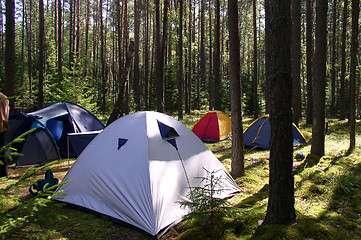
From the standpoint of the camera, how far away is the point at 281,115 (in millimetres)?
3018

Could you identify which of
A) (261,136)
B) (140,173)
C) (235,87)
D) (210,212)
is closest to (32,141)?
(140,173)

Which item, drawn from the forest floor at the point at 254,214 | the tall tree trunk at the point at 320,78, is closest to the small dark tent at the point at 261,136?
the tall tree trunk at the point at 320,78

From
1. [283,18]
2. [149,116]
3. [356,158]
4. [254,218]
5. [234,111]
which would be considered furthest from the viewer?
[356,158]

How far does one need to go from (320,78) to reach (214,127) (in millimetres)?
4888

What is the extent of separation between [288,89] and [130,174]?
2.79 metres

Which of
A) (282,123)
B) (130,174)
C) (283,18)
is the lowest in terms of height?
(130,174)

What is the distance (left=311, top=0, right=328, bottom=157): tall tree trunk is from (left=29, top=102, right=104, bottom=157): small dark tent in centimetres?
732

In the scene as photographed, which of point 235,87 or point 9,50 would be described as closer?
point 235,87

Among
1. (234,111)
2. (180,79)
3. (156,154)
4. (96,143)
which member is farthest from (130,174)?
(180,79)

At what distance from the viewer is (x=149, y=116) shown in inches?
195

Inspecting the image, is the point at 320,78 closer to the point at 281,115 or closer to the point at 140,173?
the point at 281,115

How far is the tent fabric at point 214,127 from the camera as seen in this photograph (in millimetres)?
11398

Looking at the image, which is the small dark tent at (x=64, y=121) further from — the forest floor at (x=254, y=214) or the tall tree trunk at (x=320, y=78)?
the tall tree trunk at (x=320, y=78)

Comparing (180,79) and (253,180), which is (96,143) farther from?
(180,79)
